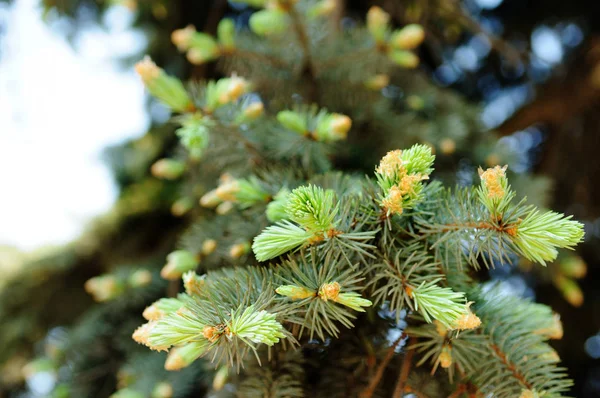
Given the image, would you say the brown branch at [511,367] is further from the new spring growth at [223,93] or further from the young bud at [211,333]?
the new spring growth at [223,93]

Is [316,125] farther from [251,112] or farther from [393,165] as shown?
[393,165]

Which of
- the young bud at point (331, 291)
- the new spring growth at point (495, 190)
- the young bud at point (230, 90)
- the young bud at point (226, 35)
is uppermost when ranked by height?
the young bud at point (226, 35)

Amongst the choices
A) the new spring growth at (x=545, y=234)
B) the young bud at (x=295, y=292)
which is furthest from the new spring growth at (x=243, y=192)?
the new spring growth at (x=545, y=234)

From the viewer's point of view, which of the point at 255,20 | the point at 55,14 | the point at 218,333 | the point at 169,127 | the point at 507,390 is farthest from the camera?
the point at 169,127

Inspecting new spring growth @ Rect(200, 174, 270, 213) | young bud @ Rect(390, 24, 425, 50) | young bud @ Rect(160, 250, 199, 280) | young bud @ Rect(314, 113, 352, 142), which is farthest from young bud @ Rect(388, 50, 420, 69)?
young bud @ Rect(160, 250, 199, 280)

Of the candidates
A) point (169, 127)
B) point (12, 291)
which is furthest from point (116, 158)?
point (12, 291)

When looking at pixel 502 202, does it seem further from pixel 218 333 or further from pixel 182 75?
A: pixel 182 75

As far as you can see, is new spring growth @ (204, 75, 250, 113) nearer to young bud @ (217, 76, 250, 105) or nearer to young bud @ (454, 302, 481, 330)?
young bud @ (217, 76, 250, 105)
